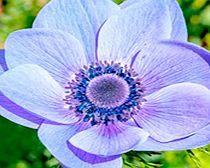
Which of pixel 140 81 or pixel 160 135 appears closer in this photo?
pixel 160 135

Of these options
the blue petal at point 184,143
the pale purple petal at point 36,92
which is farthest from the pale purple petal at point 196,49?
the pale purple petal at point 36,92

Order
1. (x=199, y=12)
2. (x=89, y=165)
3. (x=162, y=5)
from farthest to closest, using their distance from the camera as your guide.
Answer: (x=199, y=12) < (x=162, y=5) < (x=89, y=165)

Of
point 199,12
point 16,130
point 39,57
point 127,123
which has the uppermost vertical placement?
point 39,57

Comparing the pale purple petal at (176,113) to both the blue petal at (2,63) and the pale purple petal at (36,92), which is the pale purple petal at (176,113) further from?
the blue petal at (2,63)

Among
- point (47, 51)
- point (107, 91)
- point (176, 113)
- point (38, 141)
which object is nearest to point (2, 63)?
point (47, 51)

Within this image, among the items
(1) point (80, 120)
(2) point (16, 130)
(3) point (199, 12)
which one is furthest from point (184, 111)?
(3) point (199, 12)

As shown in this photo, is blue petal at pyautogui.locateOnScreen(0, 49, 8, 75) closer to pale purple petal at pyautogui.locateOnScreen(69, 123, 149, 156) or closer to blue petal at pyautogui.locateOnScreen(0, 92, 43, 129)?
blue petal at pyautogui.locateOnScreen(0, 92, 43, 129)

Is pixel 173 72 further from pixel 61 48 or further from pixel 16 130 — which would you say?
pixel 16 130

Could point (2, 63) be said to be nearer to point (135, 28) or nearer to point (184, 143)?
point (135, 28)
